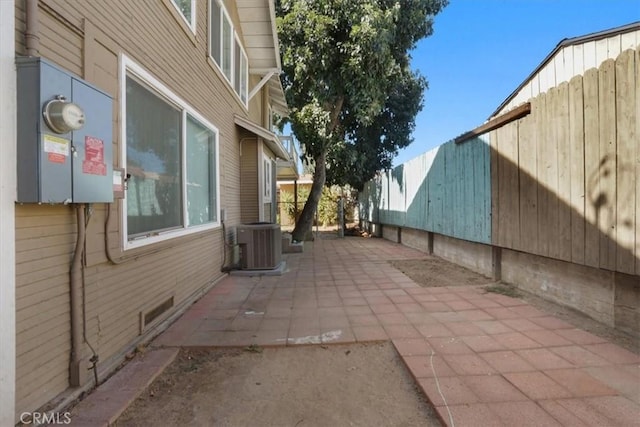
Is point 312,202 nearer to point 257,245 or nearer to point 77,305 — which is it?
point 257,245

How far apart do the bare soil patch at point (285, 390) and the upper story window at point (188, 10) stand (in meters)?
4.25

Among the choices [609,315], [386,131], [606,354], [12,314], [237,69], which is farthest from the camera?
[386,131]

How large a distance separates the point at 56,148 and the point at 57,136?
72 mm

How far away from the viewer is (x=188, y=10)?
4.88m

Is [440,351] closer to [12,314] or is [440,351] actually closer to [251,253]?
[12,314]

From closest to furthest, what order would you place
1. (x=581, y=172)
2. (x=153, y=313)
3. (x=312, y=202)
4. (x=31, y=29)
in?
(x=31, y=29) < (x=153, y=313) < (x=581, y=172) < (x=312, y=202)

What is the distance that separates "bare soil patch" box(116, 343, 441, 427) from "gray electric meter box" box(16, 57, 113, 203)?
4.87ft

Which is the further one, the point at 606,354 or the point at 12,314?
the point at 606,354

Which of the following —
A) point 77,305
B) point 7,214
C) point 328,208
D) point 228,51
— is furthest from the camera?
point 328,208

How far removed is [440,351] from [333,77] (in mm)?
9623

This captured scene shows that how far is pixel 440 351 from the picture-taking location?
10.1ft

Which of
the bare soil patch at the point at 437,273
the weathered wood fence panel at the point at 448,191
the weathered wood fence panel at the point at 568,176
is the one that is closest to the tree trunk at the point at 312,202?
the weathered wood fence panel at the point at 448,191

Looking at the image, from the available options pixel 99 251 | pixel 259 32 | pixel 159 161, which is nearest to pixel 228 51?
pixel 259 32

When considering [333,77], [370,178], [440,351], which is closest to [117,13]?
[440,351]
